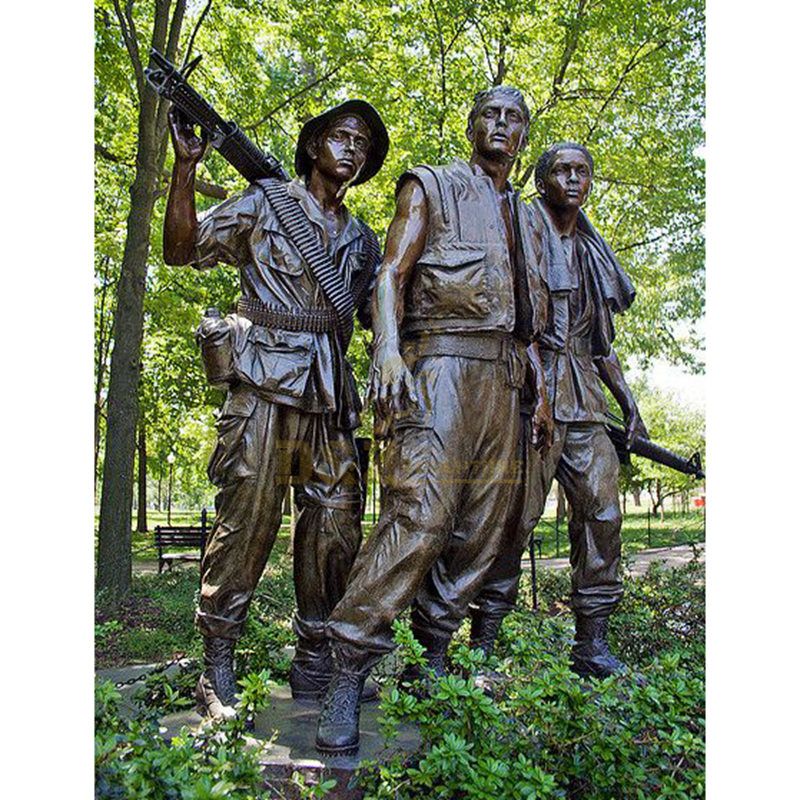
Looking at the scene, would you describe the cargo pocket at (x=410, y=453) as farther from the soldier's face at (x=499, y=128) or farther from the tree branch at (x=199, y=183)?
the tree branch at (x=199, y=183)

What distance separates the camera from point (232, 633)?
3322 millimetres

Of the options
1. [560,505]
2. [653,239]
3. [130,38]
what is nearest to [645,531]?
[560,505]

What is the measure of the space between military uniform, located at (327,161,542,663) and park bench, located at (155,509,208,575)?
993mm

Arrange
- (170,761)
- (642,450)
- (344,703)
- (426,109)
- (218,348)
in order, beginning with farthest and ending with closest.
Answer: (426,109) < (642,450) < (218,348) < (344,703) < (170,761)

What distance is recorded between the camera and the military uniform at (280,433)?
3318 millimetres

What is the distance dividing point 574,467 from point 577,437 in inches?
5.2

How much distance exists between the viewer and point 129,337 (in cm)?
398

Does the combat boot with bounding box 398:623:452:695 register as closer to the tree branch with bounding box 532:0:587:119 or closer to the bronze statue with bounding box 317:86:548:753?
the bronze statue with bounding box 317:86:548:753

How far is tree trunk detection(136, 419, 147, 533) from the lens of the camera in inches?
146

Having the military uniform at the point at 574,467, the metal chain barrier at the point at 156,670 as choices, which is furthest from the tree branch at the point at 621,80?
the metal chain barrier at the point at 156,670

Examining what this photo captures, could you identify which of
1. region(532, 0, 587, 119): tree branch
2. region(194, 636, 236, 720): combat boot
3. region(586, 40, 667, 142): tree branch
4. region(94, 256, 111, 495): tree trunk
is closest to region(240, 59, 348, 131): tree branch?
region(532, 0, 587, 119): tree branch

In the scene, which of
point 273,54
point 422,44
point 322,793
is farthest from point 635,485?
point 273,54

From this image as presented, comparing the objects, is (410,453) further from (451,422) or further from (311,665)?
(311,665)
